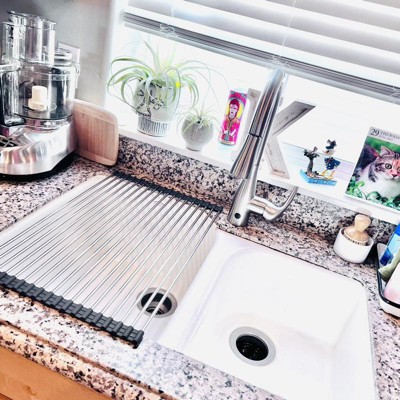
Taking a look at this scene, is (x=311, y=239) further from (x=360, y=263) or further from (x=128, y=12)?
(x=128, y=12)

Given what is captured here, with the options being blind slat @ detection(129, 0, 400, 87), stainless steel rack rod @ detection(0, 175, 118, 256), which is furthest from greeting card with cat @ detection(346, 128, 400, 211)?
stainless steel rack rod @ detection(0, 175, 118, 256)

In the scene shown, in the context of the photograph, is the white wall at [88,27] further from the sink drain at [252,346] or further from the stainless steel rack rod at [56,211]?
the sink drain at [252,346]

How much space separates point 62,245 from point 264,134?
1.68 ft

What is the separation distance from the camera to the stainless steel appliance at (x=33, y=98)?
2.90 ft

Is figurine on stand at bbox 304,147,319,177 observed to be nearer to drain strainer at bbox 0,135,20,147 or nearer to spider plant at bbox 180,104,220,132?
spider plant at bbox 180,104,220,132

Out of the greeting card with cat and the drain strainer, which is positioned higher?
the greeting card with cat

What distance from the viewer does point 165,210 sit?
0.99 meters

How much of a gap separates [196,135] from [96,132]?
0.28 meters

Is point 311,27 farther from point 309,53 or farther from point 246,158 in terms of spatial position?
point 246,158

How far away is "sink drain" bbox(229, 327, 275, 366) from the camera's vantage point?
84 cm

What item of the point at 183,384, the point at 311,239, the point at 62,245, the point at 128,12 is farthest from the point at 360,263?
the point at 128,12

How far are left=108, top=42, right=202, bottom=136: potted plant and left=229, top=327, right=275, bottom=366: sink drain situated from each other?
58 centimetres

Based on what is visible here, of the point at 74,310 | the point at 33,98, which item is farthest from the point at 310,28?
the point at 74,310

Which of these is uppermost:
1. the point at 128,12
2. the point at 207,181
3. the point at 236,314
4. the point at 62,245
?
the point at 128,12
